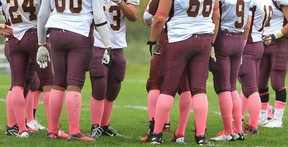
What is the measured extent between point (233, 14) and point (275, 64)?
2191mm

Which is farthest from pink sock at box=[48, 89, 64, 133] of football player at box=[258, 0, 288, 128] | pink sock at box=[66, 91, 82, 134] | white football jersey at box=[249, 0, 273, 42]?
football player at box=[258, 0, 288, 128]

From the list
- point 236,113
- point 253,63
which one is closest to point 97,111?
point 236,113

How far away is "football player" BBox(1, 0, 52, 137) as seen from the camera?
7.99 meters

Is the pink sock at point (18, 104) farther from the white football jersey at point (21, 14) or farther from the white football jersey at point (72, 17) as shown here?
the white football jersey at point (72, 17)

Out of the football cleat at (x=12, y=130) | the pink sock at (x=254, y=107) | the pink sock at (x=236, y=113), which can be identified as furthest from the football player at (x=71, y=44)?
the pink sock at (x=254, y=107)

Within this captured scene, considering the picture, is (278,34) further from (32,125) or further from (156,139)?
(32,125)

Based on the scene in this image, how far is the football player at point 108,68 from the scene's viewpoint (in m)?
8.28

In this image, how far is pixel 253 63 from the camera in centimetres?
874

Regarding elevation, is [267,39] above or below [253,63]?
above

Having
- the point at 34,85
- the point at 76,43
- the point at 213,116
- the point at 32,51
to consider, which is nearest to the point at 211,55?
the point at 76,43

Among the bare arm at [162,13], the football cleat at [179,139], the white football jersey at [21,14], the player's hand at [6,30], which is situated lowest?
the football cleat at [179,139]

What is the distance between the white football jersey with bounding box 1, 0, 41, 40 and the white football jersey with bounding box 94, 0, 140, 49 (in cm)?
85

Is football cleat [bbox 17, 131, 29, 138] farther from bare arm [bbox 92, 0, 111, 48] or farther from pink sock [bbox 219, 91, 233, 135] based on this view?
pink sock [bbox 219, 91, 233, 135]

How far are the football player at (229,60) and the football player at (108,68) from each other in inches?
45.7
